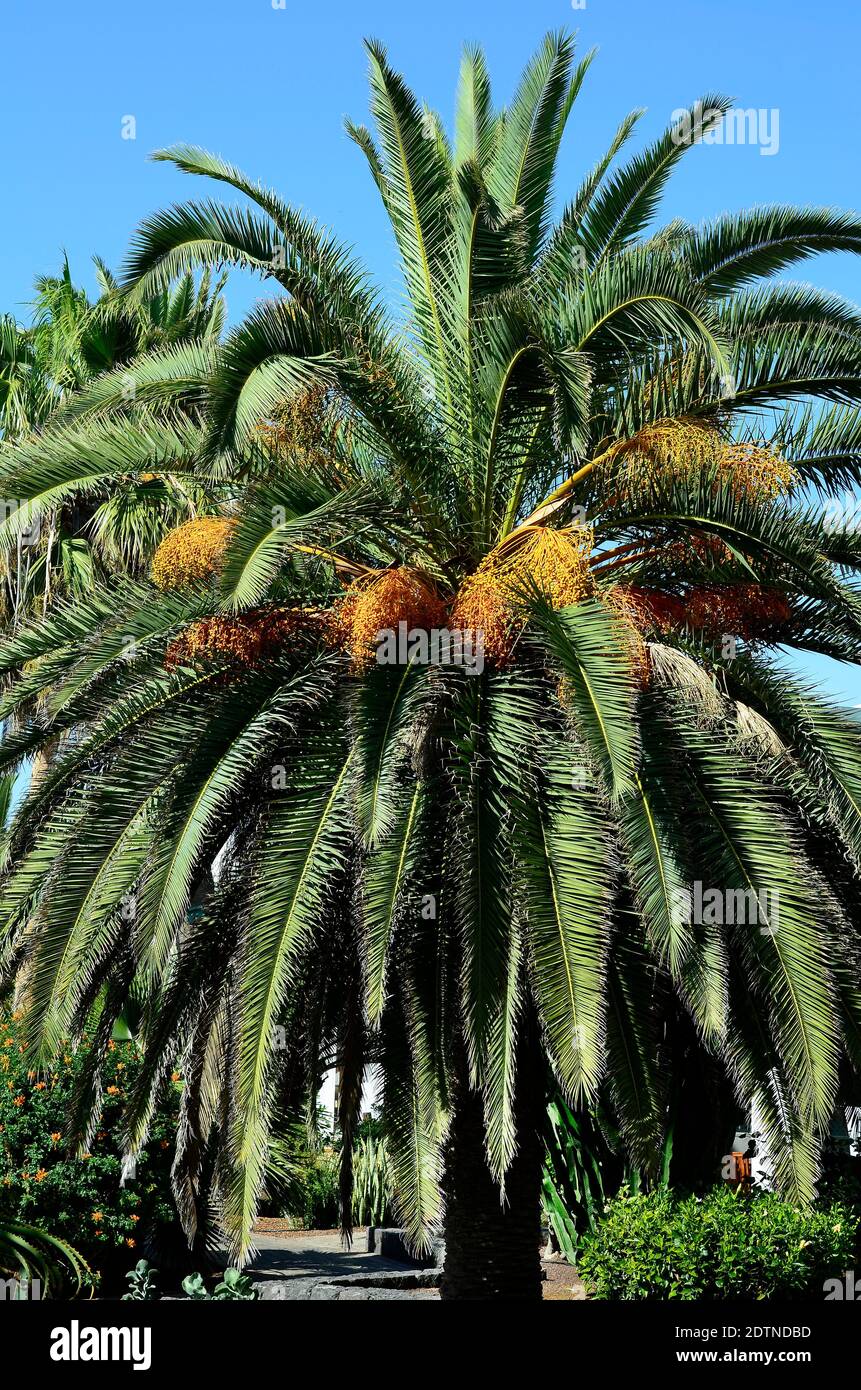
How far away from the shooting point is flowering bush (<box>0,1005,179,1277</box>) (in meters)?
13.3

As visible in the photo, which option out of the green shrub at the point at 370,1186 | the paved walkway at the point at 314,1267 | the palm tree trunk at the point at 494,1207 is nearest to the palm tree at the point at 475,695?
the palm tree trunk at the point at 494,1207

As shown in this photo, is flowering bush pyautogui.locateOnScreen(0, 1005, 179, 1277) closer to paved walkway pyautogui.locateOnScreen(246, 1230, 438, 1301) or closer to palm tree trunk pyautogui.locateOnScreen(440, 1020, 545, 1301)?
paved walkway pyautogui.locateOnScreen(246, 1230, 438, 1301)

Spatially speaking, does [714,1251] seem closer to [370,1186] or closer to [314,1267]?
[314,1267]

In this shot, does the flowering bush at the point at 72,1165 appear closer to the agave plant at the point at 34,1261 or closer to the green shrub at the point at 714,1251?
the agave plant at the point at 34,1261

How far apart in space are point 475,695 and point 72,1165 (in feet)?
23.8

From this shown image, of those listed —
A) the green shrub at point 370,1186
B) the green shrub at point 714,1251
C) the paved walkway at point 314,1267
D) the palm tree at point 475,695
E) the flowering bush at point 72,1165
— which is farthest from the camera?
the green shrub at point 370,1186

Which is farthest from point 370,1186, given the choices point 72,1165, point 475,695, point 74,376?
point 475,695

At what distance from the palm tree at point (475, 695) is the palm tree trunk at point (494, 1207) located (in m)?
0.03

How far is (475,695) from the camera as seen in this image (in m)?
8.84

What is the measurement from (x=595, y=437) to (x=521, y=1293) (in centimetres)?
571

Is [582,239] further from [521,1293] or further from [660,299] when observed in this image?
[521,1293]

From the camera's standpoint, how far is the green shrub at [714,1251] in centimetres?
944

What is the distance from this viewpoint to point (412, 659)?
8859 millimetres

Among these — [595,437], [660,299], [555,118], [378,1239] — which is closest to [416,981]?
[595,437]
